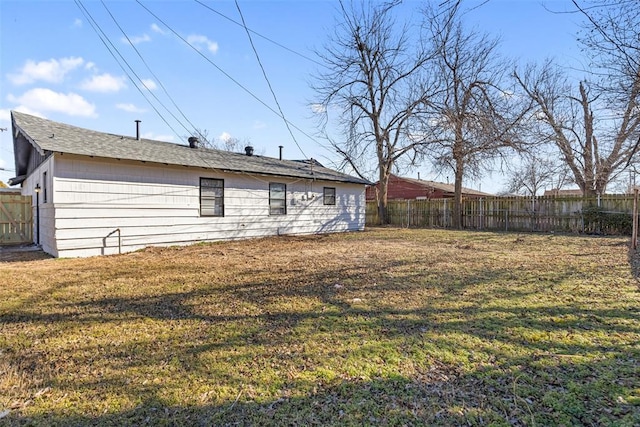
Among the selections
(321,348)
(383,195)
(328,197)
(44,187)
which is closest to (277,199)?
(328,197)

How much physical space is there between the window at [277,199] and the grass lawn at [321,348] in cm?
685

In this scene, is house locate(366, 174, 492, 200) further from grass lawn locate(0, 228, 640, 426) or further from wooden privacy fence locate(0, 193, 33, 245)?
grass lawn locate(0, 228, 640, 426)

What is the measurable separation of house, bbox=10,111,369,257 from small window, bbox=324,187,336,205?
753mm

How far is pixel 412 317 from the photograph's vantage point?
3.75 metres

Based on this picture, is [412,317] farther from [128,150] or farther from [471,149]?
[471,149]

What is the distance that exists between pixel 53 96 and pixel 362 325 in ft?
42.0

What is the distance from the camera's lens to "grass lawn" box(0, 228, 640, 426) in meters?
2.15

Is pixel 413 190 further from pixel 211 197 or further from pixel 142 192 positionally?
pixel 142 192

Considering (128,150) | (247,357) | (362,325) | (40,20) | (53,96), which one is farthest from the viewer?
(53,96)

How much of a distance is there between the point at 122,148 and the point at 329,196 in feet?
27.0

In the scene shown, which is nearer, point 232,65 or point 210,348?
point 210,348

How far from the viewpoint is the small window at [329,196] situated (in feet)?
48.3

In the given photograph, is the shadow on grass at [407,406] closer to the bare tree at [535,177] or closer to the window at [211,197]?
the window at [211,197]

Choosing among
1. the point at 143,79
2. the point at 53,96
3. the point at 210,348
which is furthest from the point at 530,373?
the point at 53,96
